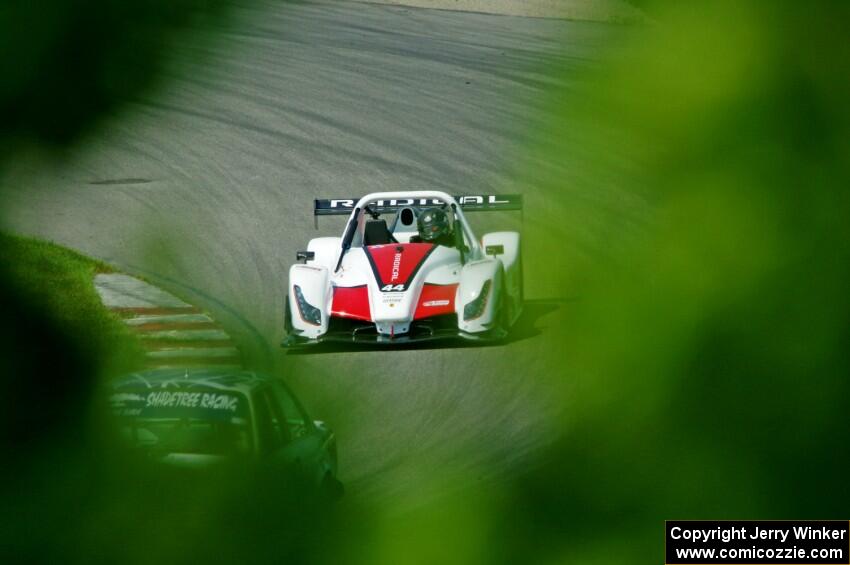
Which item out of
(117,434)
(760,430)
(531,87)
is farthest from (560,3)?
(117,434)

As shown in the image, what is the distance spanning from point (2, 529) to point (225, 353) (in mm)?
657

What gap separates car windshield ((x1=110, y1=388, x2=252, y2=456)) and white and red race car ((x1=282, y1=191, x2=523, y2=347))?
9825mm

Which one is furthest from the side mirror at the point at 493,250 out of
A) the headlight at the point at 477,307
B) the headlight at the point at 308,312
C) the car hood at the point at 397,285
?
the headlight at the point at 308,312

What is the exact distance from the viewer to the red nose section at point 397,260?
40.1ft

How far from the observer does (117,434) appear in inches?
40.6

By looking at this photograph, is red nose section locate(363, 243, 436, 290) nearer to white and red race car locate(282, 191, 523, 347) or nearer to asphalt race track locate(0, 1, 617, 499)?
white and red race car locate(282, 191, 523, 347)

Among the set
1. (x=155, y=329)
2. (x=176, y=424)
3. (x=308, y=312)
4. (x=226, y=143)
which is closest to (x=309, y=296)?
(x=308, y=312)

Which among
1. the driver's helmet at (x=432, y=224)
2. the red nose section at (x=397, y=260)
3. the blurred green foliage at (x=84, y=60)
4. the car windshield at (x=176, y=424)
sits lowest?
the red nose section at (x=397, y=260)

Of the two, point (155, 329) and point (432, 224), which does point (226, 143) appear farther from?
point (432, 224)

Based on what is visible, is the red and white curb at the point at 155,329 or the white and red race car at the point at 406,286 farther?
the white and red race car at the point at 406,286

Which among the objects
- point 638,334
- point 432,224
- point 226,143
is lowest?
point 432,224

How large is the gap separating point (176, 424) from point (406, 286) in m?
11.0

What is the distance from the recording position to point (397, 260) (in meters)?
12.6

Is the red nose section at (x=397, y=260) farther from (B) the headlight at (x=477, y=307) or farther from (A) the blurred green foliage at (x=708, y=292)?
(A) the blurred green foliage at (x=708, y=292)
